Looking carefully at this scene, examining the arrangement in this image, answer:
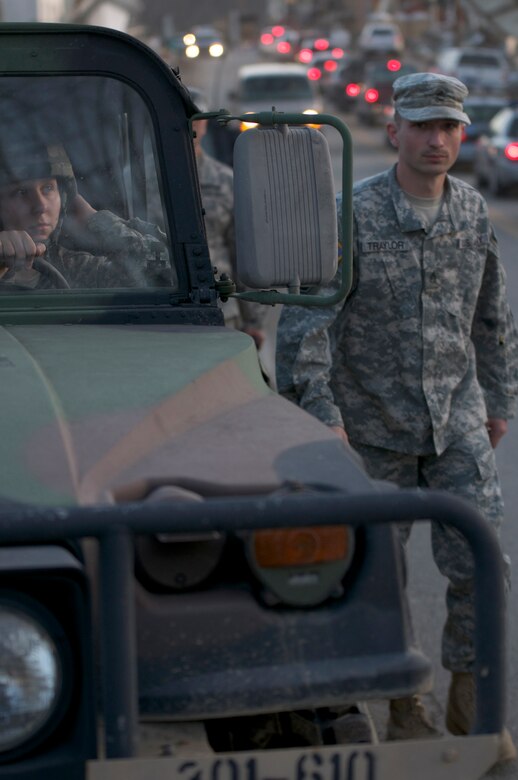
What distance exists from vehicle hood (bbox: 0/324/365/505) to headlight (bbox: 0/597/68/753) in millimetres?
217

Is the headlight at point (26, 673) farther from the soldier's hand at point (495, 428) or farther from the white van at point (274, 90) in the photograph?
the white van at point (274, 90)

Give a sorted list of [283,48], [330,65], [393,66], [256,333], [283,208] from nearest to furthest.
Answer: [283,208] < [256,333] < [393,66] < [330,65] < [283,48]

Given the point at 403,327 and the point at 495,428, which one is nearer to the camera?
the point at 403,327

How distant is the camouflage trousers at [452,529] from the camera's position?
4.88m

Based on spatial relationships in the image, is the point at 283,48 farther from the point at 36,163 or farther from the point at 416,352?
the point at 36,163

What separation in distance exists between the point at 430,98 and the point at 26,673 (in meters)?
3.03

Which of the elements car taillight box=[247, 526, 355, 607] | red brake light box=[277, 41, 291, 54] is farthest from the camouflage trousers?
red brake light box=[277, 41, 291, 54]

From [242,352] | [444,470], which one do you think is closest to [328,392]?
[444,470]

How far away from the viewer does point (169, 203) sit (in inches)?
156

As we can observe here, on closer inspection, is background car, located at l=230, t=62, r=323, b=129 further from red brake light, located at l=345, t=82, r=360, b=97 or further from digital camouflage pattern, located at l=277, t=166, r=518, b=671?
digital camouflage pattern, located at l=277, t=166, r=518, b=671

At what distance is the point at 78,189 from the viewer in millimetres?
3877

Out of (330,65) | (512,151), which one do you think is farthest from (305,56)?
(512,151)

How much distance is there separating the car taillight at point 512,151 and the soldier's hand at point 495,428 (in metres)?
20.8

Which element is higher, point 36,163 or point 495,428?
point 36,163
